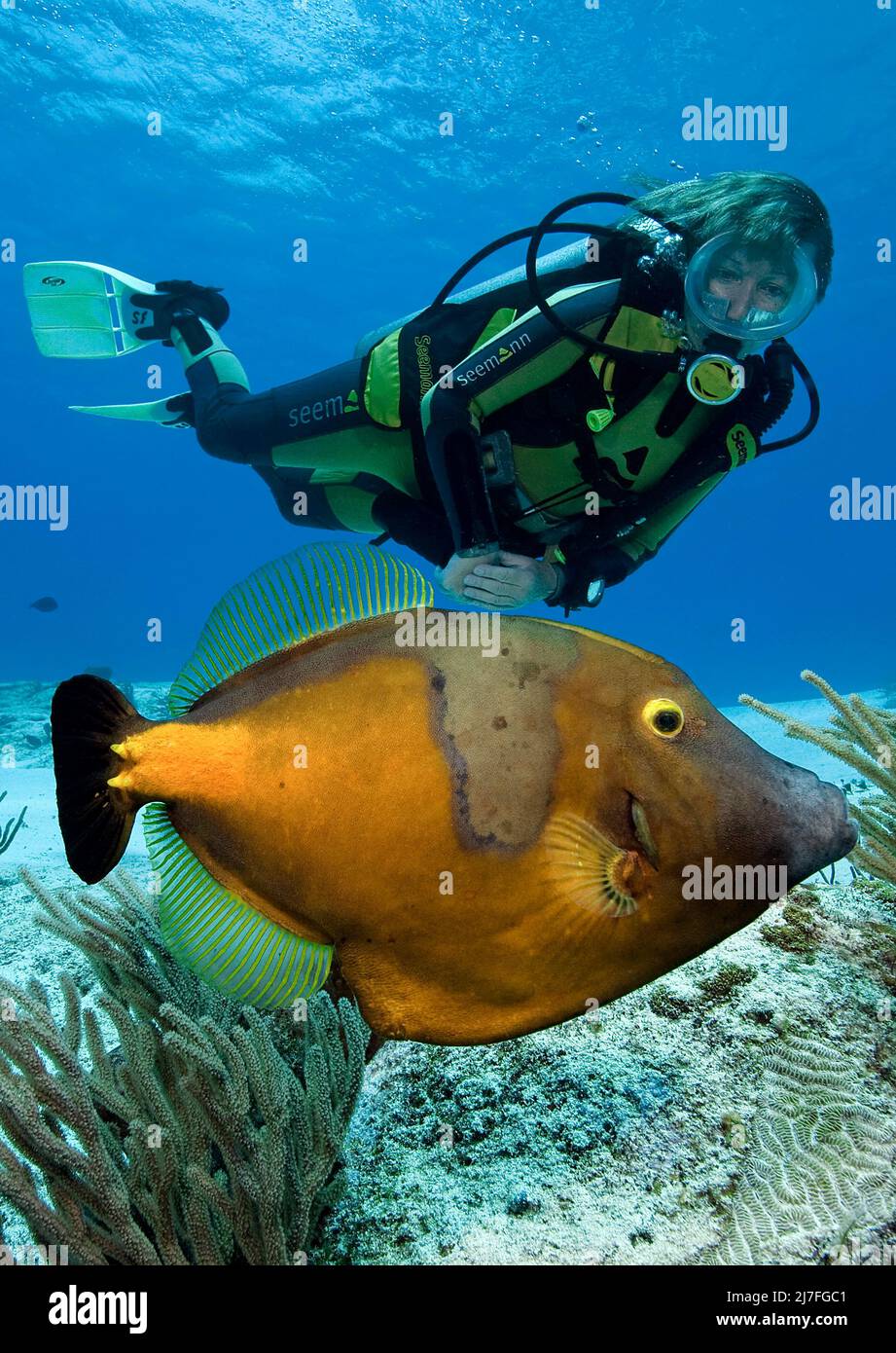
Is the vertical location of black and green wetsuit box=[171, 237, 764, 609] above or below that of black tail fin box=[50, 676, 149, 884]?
above

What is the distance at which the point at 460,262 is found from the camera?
42.4 meters

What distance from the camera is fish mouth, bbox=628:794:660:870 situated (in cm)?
106

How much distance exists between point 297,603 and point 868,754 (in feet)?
8.01

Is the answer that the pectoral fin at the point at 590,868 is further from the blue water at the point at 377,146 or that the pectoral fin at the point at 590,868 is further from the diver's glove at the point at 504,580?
the blue water at the point at 377,146

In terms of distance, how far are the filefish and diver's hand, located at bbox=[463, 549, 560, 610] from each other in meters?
2.13

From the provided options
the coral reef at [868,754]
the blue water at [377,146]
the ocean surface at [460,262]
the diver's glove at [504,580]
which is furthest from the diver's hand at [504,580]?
the blue water at [377,146]

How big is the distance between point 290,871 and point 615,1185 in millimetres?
1262

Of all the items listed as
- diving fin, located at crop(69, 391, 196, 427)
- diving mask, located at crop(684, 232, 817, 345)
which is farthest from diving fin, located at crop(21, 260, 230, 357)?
diving mask, located at crop(684, 232, 817, 345)

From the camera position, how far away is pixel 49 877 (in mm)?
4977

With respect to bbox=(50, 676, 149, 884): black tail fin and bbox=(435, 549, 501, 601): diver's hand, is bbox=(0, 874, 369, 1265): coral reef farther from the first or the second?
bbox=(435, 549, 501, 601): diver's hand

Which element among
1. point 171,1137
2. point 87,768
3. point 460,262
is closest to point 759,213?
point 87,768

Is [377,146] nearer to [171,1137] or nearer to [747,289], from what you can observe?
[747,289]

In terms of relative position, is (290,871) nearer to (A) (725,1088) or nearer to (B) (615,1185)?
(B) (615,1185)

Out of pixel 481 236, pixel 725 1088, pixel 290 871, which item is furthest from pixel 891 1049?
pixel 481 236
